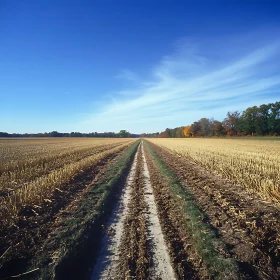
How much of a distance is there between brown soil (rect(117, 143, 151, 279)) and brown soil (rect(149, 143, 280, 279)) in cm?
97

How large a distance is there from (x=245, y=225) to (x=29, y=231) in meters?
6.77

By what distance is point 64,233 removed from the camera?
598cm

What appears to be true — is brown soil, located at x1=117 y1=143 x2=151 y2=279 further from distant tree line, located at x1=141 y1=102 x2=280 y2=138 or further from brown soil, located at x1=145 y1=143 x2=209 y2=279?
distant tree line, located at x1=141 y1=102 x2=280 y2=138

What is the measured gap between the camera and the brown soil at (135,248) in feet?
14.1

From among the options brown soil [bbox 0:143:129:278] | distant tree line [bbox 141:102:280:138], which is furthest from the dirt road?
distant tree line [bbox 141:102:280:138]

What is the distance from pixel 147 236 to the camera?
584 centimetres

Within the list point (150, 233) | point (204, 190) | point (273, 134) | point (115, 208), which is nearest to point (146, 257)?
point (150, 233)

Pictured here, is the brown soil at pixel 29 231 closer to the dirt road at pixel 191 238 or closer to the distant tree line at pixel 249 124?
the dirt road at pixel 191 238

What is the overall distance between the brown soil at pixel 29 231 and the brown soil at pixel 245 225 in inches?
153

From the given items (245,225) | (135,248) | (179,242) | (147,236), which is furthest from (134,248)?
(245,225)

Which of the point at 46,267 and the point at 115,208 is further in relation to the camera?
the point at 115,208

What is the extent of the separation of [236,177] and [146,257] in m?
8.78

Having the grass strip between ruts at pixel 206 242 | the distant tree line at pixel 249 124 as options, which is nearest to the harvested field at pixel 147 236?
the grass strip between ruts at pixel 206 242

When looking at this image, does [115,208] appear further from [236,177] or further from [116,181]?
[236,177]
